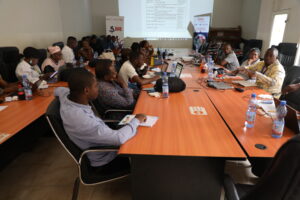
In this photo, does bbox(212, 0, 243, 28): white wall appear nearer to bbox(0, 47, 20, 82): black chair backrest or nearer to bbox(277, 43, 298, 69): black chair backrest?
bbox(277, 43, 298, 69): black chair backrest

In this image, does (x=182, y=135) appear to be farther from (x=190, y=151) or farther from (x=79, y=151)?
(x=79, y=151)

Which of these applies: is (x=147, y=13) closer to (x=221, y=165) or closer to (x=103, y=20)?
(x=103, y=20)

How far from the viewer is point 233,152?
4.22 ft

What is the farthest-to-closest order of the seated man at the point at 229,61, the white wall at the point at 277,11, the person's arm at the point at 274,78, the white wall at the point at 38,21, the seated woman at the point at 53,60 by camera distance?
the white wall at the point at 277,11 < the seated man at the point at 229,61 < the white wall at the point at 38,21 < the seated woman at the point at 53,60 < the person's arm at the point at 274,78

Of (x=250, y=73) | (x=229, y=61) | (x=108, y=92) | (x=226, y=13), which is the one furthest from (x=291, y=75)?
(x=226, y=13)

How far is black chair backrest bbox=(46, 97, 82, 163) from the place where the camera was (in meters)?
1.33

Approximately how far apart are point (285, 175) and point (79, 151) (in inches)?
48.4

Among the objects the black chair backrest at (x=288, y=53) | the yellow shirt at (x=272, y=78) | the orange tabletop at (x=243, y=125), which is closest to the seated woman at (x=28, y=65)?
the orange tabletop at (x=243, y=125)

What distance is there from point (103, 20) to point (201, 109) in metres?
8.56

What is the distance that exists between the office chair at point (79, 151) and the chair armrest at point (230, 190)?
0.70m

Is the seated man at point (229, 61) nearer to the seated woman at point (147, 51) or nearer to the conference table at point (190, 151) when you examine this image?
the seated woman at point (147, 51)

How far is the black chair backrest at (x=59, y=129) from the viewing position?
1.33 meters

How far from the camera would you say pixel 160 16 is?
28.2 feet

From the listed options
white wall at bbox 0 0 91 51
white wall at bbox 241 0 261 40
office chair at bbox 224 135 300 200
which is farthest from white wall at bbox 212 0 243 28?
office chair at bbox 224 135 300 200
